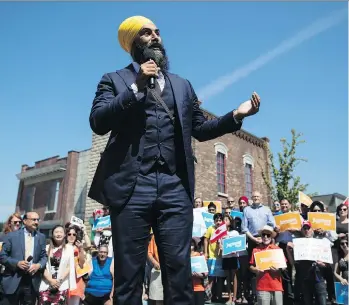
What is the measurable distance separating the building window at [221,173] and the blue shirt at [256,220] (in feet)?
36.5

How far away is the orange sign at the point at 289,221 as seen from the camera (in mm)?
7773

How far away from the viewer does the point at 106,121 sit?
6.84 feet

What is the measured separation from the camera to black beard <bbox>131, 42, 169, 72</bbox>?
7.83 feet

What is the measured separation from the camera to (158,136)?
2234 millimetres

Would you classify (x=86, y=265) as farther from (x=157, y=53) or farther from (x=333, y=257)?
(x=157, y=53)

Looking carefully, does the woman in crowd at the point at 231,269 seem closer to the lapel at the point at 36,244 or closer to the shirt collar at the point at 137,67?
the lapel at the point at 36,244

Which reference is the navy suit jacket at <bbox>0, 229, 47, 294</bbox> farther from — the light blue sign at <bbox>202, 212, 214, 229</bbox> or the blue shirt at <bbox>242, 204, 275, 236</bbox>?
the blue shirt at <bbox>242, 204, 275, 236</bbox>

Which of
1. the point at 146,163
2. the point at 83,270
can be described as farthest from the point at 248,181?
the point at 146,163

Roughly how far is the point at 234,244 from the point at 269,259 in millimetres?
1177

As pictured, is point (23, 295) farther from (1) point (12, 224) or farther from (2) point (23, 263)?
(1) point (12, 224)

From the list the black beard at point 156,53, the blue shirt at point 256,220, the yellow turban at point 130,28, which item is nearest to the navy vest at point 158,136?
the black beard at point 156,53

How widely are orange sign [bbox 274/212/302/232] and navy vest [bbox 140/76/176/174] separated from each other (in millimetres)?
6307

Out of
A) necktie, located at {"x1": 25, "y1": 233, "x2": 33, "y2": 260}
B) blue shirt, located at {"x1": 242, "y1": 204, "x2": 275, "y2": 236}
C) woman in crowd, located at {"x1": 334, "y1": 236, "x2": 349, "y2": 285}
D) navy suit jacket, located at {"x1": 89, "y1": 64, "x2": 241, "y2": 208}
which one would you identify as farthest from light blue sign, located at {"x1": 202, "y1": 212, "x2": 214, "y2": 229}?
navy suit jacket, located at {"x1": 89, "y1": 64, "x2": 241, "y2": 208}

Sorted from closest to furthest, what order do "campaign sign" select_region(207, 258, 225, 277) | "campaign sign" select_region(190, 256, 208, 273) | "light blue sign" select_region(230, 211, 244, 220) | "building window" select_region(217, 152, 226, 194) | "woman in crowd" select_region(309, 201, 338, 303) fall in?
"campaign sign" select_region(190, 256, 208, 273) → "woman in crowd" select_region(309, 201, 338, 303) → "campaign sign" select_region(207, 258, 225, 277) → "light blue sign" select_region(230, 211, 244, 220) → "building window" select_region(217, 152, 226, 194)
